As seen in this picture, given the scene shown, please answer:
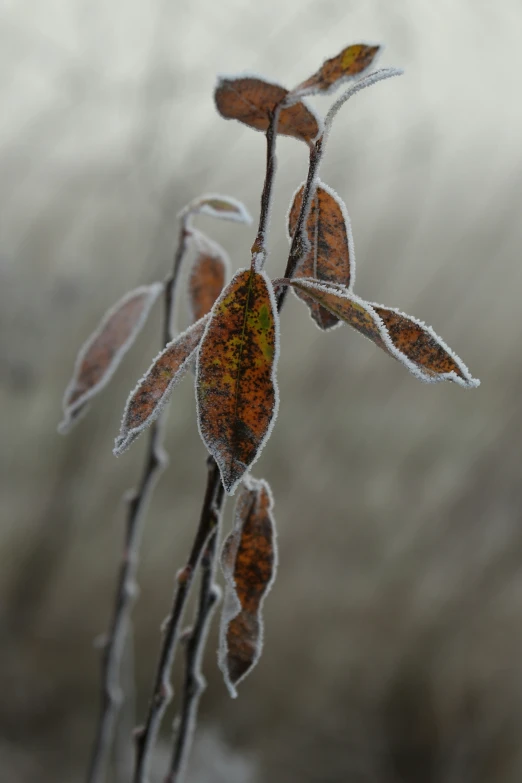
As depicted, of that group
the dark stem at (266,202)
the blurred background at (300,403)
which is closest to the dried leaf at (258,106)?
the dark stem at (266,202)

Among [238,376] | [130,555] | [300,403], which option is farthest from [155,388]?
[300,403]

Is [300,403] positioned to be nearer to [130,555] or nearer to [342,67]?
[130,555]

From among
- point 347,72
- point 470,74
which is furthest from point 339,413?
point 347,72

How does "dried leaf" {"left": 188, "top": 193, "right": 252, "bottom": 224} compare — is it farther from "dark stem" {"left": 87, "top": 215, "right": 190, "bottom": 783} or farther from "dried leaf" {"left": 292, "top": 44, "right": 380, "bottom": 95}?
"dried leaf" {"left": 292, "top": 44, "right": 380, "bottom": 95}

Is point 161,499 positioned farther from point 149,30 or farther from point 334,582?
point 149,30

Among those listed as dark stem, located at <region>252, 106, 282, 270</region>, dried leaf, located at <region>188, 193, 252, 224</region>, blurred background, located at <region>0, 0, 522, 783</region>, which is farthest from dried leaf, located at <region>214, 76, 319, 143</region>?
blurred background, located at <region>0, 0, 522, 783</region>

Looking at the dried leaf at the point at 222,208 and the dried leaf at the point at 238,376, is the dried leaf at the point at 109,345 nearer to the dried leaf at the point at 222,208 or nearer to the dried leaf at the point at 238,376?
the dried leaf at the point at 222,208
